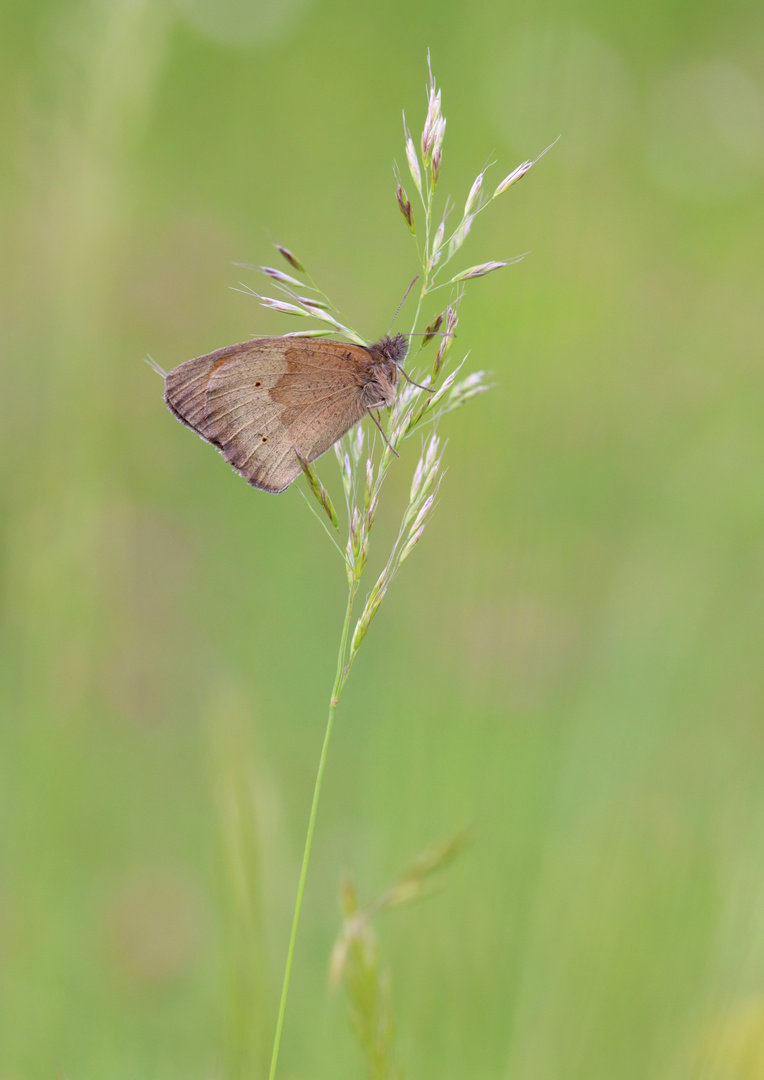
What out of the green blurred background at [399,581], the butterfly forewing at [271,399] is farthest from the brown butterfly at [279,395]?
the green blurred background at [399,581]

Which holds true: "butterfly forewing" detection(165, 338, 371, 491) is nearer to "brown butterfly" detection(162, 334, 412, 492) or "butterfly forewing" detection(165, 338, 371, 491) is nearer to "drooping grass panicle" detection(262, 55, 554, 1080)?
"brown butterfly" detection(162, 334, 412, 492)

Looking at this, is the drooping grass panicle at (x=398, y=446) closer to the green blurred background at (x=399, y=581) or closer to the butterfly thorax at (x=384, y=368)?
the green blurred background at (x=399, y=581)

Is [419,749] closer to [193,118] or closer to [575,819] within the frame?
[575,819]

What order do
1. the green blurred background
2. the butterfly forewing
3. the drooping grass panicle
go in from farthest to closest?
the butterfly forewing
the green blurred background
the drooping grass panicle

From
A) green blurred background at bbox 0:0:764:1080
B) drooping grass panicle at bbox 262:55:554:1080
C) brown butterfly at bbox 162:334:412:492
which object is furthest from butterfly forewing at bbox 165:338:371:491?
drooping grass panicle at bbox 262:55:554:1080

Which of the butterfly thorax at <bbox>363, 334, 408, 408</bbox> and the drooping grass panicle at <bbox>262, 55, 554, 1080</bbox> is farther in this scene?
the butterfly thorax at <bbox>363, 334, 408, 408</bbox>

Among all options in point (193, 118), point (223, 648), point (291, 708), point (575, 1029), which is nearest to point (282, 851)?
point (575, 1029)

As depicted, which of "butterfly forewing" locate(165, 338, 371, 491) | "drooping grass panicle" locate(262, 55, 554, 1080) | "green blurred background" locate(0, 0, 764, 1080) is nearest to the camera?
"drooping grass panicle" locate(262, 55, 554, 1080)
